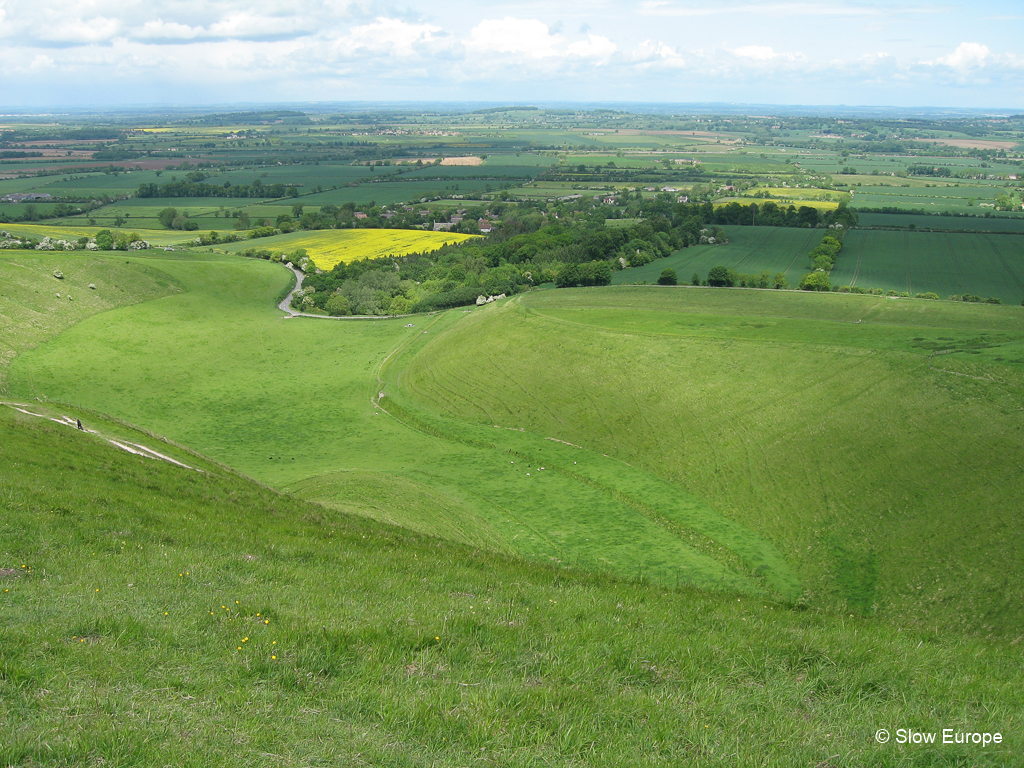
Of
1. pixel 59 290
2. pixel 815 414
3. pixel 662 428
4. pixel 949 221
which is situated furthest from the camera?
pixel 949 221

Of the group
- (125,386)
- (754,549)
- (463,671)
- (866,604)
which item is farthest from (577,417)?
(125,386)

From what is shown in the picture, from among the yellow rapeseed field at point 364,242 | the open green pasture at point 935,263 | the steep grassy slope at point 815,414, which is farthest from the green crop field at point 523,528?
the yellow rapeseed field at point 364,242

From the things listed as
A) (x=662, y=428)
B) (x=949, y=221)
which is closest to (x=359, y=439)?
(x=662, y=428)

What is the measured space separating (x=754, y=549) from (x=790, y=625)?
17.4 metres

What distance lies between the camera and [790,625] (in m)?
14.9

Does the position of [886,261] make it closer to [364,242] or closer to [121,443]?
[364,242]

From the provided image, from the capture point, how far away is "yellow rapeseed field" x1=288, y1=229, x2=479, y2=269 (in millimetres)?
119500

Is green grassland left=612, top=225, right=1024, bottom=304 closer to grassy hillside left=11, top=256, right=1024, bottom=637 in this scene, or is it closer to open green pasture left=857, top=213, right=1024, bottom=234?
open green pasture left=857, top=213, right=1024, bottom=234

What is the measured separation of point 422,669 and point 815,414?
35.5 metres

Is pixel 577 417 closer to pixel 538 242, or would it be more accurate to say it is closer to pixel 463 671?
pixel 463 671

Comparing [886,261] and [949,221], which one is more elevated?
[949,221]

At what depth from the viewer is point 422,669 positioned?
1088 cm

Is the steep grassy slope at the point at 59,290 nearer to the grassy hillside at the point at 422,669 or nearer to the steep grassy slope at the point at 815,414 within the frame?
the steep grassy slope at the point at 815,414

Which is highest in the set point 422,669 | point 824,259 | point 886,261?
point 824,259
